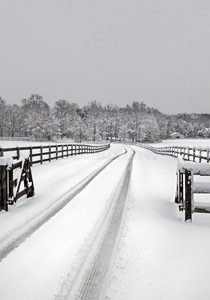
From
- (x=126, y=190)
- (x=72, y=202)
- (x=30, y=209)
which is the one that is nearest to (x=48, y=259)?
(x=30, y=209)

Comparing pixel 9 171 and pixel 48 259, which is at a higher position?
pixel 9 171

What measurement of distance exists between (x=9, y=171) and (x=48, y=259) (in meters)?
3.25

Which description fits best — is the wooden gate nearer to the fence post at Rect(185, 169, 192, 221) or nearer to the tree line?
the fence post at Rect(185, 169, 192, 221)

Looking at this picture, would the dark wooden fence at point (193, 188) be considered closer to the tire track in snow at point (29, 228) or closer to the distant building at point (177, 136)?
the tire track in snow at point (29, 228)

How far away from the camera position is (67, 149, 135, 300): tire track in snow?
2.93 meters

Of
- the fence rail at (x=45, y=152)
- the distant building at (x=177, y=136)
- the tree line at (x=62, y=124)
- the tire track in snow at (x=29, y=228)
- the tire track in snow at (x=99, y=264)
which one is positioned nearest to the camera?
the tire track in snow at (x=99, y=264)

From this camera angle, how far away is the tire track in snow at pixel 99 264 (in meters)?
2.93

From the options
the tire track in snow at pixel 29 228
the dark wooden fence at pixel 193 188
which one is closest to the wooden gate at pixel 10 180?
the tire track in snow at pixel 29 228

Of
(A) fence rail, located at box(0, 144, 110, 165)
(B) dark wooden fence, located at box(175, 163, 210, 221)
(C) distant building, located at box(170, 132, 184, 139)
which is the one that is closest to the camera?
(B) dark wooden fence, located at box(175, 163, 210, 221)

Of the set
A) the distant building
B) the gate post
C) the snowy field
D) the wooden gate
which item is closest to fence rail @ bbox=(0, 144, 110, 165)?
the wooden gate

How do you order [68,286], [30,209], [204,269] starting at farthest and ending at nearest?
1. [30,209]
2. [204,269]
3. [68,286]

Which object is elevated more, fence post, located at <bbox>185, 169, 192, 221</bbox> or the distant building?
the distant building

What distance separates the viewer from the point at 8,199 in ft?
20.8

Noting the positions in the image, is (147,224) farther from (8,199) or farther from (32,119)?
(32,119)
